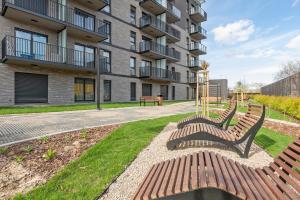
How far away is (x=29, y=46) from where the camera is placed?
16297 millimetres

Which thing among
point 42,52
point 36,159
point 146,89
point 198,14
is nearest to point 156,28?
point 146,89

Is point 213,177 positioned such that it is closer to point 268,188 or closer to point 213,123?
point 268,188

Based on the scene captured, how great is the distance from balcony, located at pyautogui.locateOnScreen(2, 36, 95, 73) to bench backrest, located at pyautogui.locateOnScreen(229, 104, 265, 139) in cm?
1485

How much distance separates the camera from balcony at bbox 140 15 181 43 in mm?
28141

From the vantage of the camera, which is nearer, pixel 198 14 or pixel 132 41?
pixel 132 41

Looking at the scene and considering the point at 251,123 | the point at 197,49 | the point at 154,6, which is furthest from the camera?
the point at 197,49

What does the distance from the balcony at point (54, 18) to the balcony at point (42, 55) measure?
1706 millimetres

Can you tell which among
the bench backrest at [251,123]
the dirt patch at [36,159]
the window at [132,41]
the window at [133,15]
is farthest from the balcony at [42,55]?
the bench backrest at [251,123]

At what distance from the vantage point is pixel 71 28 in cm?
1841

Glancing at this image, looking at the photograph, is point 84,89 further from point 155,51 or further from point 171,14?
point 171,14

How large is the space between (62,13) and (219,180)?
64.2 feet

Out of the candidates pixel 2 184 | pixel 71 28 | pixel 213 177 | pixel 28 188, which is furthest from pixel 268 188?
pixel 71 28

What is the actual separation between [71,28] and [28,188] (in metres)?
17.3

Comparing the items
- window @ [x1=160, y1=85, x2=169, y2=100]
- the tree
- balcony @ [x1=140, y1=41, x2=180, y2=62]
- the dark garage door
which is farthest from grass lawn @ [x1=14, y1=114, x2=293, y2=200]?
the tree
